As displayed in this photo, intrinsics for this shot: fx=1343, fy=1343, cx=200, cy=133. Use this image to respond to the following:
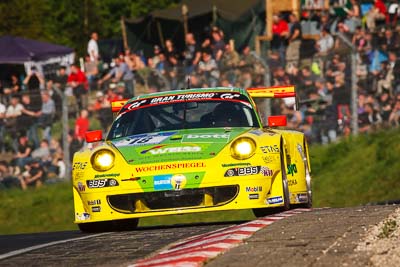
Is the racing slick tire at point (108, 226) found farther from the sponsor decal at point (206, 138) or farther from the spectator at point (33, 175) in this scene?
the spectator at point (33, 175)

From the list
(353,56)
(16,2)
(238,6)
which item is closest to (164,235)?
(353,56)

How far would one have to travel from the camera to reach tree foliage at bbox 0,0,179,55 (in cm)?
3719

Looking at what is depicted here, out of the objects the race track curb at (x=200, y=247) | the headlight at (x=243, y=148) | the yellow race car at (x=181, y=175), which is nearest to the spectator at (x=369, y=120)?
the yellow race car at (x=181, y=175)

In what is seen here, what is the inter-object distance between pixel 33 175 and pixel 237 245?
1328 cm

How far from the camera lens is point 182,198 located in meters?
11.2

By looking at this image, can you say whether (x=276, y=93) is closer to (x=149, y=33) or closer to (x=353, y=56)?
(x=353, y=56)

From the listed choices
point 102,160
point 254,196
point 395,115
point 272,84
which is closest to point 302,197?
point 254,196

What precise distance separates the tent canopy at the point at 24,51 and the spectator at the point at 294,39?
6780 mm

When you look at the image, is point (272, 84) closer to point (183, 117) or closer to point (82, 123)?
point (82, 123)

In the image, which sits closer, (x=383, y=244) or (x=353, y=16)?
(x=383, y=244)

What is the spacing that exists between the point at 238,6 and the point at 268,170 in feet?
55.0

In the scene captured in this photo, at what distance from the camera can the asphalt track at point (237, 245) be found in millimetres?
7473

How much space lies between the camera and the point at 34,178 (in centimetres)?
2125

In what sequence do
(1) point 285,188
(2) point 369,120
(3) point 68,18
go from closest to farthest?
(1) point 285,188 < (2) point 369,120 < (3) point 68,18
